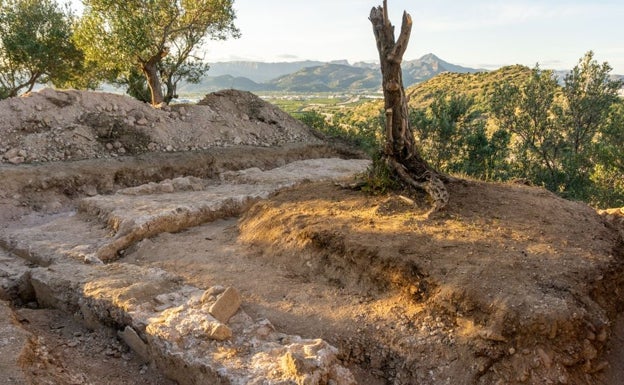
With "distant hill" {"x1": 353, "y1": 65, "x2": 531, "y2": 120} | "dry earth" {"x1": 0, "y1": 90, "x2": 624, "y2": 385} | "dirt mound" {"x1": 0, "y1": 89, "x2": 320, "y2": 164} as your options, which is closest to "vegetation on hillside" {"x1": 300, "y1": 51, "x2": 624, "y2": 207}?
"dirt mound" {"x1": 0, "y1": 89, "x2": 320, "y2": 164}

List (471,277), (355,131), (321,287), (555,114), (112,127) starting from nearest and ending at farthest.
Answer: (471,277)
(321,287)
(112,127)
(555,114)
(355,131)

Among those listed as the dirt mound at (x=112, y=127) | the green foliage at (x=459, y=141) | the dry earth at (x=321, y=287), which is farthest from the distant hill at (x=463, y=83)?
the dry earth at (x=321, y=287)

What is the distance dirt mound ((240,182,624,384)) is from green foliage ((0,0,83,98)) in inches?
751

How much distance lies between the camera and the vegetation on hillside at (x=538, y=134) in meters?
17.0

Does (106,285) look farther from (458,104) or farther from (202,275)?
(458,104)

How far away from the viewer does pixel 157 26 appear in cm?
1603

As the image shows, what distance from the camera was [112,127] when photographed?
1464 cm

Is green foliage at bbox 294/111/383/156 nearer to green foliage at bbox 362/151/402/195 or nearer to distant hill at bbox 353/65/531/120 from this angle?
green foliage at bbox 362/151/402/195

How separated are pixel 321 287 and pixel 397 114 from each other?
4016mm

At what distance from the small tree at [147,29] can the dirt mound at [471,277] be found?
429 inches

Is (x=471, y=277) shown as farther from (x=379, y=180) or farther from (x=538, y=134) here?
(x=538, y=134)

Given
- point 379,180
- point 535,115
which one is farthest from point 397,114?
point 535,115

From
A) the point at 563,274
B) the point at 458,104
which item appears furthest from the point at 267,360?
the point at 458,104

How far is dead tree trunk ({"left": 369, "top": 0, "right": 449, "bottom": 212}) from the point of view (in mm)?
8055
